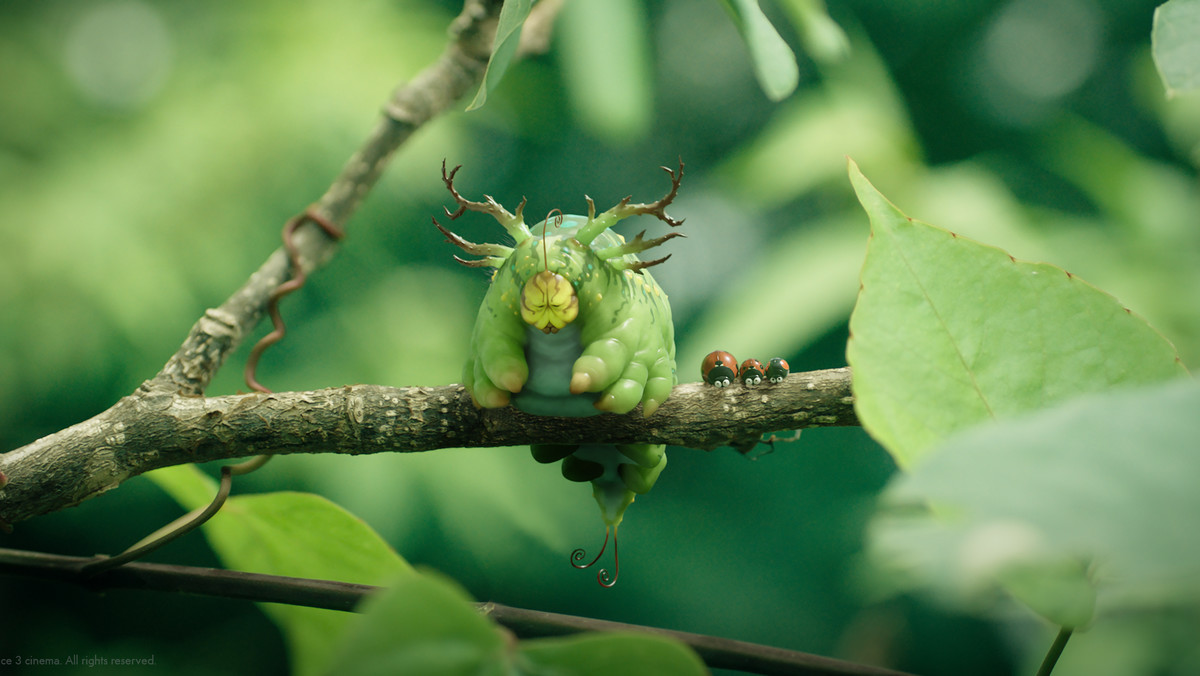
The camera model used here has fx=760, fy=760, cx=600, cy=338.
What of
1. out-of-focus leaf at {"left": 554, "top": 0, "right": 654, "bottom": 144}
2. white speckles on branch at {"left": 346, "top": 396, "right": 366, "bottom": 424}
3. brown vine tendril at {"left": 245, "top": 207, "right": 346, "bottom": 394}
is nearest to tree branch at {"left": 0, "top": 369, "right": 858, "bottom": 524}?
white speckles on branch at {"left": 346, "top": 396, "right": 366, "bottom": 424}

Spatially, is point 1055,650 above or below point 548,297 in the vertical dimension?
below

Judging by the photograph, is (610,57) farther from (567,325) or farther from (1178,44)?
(1178,44)

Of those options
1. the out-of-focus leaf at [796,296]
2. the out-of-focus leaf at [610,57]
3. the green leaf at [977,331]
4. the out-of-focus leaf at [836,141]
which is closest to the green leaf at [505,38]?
the green leaf at [977,331]

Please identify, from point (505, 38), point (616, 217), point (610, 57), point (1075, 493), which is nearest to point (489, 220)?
point (610, 57)

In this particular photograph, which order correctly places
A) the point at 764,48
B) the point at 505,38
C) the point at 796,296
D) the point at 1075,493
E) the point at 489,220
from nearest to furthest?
1. the point at 1075,493
2. the point at 505,38
3. the point at 764,48
4. the point at 796,296
5. the point at 489,220

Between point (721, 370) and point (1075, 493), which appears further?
point (721, 370)

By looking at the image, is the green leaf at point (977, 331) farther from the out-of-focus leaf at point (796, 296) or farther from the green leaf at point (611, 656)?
the out-of-focus leaf at point (796, 296)

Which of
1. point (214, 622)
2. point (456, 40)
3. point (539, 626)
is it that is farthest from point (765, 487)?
point (539, 626)
